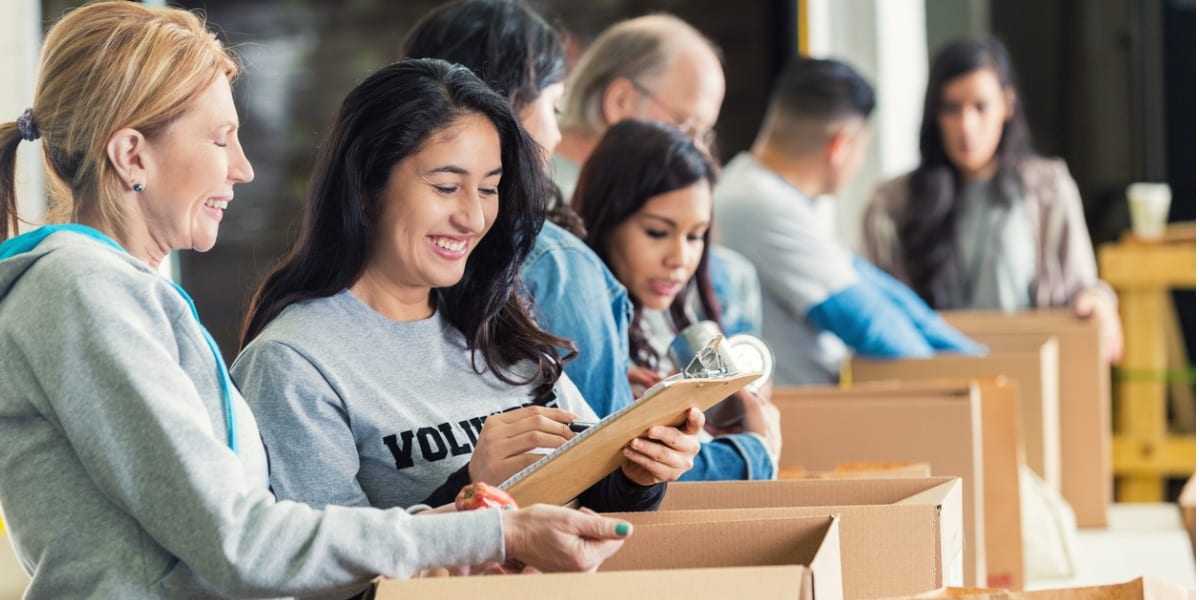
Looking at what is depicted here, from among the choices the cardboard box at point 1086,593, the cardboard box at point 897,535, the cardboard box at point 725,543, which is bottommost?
the cardboard box at point 897,535

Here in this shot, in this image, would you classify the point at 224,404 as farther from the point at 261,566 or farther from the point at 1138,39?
the point at 1138,39

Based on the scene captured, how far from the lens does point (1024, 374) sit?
3.44 metres

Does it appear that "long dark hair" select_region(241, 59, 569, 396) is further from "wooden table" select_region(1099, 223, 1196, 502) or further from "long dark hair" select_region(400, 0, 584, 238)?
"wooden table" select_region(1099, 223, 1196, 502)

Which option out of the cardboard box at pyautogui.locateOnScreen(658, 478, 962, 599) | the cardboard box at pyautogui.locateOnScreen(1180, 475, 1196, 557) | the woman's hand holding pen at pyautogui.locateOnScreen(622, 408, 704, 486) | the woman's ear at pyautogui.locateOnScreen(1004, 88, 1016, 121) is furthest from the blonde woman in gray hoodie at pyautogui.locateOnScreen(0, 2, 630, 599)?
Result: the woman's ear at pyautogui.locateOnScreen(1004, 88, 1016, 121)

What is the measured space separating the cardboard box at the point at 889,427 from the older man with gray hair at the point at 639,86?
0.50 meters

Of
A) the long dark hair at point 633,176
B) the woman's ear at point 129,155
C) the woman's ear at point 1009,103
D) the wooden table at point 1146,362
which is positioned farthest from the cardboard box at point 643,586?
the wooden table at point 1146,362

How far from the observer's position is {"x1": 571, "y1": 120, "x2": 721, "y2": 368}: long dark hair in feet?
8.00

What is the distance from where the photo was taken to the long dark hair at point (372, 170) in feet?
5.68

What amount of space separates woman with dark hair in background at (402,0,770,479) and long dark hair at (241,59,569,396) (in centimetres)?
18

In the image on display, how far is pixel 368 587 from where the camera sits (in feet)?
4.37

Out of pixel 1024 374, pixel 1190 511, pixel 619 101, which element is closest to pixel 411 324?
pixel 619 101

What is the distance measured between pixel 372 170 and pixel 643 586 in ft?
2.15

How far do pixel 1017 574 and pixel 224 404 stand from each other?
1932 mm

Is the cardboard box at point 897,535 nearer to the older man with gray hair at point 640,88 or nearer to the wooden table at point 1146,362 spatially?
the older man with gray hair at point 640,88
